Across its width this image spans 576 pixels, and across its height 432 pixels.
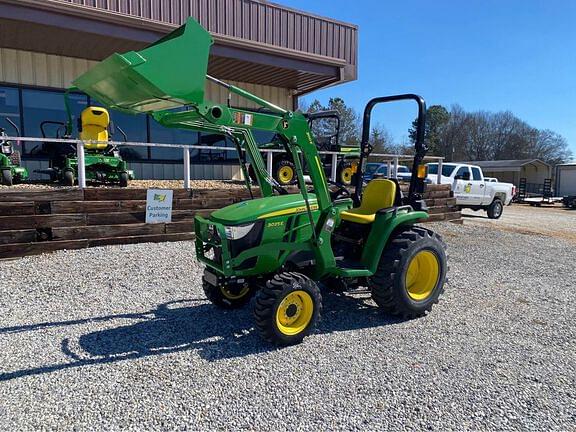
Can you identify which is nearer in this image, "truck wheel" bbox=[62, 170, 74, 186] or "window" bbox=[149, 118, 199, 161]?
"truck wheel" bbox=[62, 170, 74, 186]

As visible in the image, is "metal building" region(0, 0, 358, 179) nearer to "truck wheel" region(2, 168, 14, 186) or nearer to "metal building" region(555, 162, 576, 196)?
"truck wheel" region(2, 168, 14, 186)

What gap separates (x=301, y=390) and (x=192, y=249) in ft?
13.9

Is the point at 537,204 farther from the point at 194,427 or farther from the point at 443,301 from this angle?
the point at 194,427

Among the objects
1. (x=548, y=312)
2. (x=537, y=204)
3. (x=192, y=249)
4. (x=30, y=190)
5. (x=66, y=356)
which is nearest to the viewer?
(x=66, y=356)

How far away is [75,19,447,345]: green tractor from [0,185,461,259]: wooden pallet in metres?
3.03

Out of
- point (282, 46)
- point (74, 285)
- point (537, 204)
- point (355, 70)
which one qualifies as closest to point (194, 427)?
point (74, 285)

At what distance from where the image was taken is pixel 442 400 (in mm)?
2787

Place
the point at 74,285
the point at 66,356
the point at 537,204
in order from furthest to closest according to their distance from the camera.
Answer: the point at 537,204 → the point at 74,285 → the point at 66,356

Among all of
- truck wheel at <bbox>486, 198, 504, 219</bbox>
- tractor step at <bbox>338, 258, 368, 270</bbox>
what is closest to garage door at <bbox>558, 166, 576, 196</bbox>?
truck wheel at <bbox>486, 198, 504, 219</bbox>

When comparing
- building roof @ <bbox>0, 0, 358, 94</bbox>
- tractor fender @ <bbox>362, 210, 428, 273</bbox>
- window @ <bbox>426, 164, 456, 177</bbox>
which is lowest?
tractor fender @ <bbox>362, 210, 428, 273</bbox>

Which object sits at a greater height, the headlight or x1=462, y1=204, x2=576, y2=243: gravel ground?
the headlight

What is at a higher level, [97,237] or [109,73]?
→ [109,73]

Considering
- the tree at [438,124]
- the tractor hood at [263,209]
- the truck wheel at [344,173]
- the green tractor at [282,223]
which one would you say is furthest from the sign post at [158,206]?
the tree at [438,124]

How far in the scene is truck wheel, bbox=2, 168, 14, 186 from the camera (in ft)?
22.2
